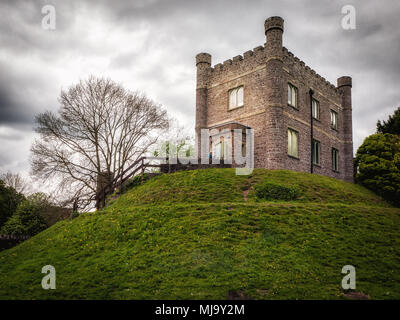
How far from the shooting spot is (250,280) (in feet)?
29.5

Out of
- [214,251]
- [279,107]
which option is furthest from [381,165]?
[214,251]

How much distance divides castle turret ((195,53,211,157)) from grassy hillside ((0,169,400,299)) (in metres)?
11.4

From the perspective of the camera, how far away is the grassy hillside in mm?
8914

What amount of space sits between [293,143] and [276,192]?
27.9ft

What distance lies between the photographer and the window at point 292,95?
2483cm

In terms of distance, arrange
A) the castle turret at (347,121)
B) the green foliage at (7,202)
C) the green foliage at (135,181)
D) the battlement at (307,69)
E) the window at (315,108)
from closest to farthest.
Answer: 1. the green foliage at (135,181)
2. the battlement at (307,69)
3. the window at (315,108)
4. the castle turret at (347,121)
5. the green foliage at (7,202)

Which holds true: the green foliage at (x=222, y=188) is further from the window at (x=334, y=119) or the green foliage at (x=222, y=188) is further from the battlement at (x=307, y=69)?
the window at (x=334, y=119)

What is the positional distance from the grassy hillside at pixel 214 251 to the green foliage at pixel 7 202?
22.2 meters

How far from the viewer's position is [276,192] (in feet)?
55.4

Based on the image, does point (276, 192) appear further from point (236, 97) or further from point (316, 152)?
point (316, 152)

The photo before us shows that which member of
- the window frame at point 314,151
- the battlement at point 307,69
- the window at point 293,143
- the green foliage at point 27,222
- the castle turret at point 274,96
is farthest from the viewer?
the window frame at point 314,151

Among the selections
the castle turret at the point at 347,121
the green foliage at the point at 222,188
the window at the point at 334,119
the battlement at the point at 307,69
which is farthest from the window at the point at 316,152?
the green foliage at the point at 222,188

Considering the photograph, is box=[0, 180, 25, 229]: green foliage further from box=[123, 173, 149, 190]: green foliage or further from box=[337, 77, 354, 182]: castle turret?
box=[337, 77, 354, 182]: castle turret
